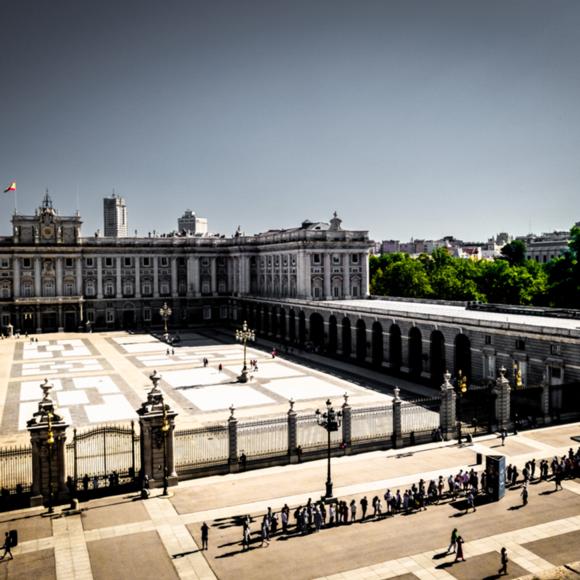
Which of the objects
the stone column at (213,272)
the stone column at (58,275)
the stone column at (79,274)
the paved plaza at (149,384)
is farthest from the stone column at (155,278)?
the paved plaza at (149,384)

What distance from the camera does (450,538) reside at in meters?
24.2

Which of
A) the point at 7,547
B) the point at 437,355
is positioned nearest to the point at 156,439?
the point at 7,547

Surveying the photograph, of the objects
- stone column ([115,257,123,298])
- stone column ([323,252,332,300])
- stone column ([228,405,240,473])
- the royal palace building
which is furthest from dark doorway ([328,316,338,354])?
stone column ([115,257,123,298])

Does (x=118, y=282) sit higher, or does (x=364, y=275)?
(x=364, y=275)

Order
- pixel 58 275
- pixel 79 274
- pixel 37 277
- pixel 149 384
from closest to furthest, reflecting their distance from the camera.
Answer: pixel 149 384 < pixel 37 277 < pixel 58 275 < pixel 79 274

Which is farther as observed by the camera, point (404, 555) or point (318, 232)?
point (318, 232)

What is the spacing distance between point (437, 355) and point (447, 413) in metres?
19.0

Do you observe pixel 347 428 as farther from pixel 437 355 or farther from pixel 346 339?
pixel 346 339

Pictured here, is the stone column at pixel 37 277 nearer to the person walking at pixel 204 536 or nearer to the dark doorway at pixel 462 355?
the dark doorway at pixel 462 355

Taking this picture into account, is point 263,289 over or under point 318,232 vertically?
under

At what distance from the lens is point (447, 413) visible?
1449 inches

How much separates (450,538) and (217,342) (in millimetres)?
64088

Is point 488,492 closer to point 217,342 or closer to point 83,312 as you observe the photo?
point 217,342

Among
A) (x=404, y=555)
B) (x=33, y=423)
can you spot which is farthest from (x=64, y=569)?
(x=404, y=555)
